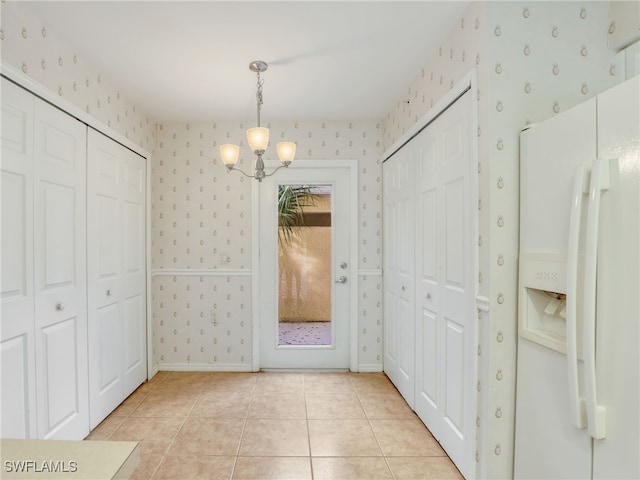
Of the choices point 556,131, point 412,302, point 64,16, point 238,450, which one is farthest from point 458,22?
point 238,450

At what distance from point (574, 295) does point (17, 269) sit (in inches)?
94.5

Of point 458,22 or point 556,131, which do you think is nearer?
point 556,131

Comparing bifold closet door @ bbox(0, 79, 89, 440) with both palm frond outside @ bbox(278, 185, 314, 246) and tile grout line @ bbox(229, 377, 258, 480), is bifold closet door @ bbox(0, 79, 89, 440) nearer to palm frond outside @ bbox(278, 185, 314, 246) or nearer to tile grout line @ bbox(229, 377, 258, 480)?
tile grout line @ bbox(229, 377, 258, 480)

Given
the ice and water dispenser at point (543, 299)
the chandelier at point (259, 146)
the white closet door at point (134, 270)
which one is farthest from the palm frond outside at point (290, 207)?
the ice and water dispenser at point (543, 299)

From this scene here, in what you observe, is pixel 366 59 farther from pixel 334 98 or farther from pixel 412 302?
pixel 412 302

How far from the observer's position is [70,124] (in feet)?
7.36

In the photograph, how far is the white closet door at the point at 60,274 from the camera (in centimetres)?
197

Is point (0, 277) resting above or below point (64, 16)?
below

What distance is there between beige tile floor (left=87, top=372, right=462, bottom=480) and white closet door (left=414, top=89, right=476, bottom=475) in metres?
0.24

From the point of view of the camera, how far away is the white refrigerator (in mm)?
1107

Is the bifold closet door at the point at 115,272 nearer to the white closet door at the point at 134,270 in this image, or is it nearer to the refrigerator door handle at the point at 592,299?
the white closet door at the point at 134,270

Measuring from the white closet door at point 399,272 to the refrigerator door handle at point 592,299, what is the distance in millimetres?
1585

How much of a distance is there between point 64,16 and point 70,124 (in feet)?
1.95

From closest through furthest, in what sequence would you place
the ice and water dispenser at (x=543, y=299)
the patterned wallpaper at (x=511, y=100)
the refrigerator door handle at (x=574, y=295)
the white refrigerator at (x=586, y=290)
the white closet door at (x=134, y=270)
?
the white refrigerator at (x=586, y=290), the refrigerator door handle at (x=574, y=295), the ice and water dispenser at (x=543, y=299), the patterned wallpaper at (x=511, y=100), the white closet door at (x=134, y=270)
